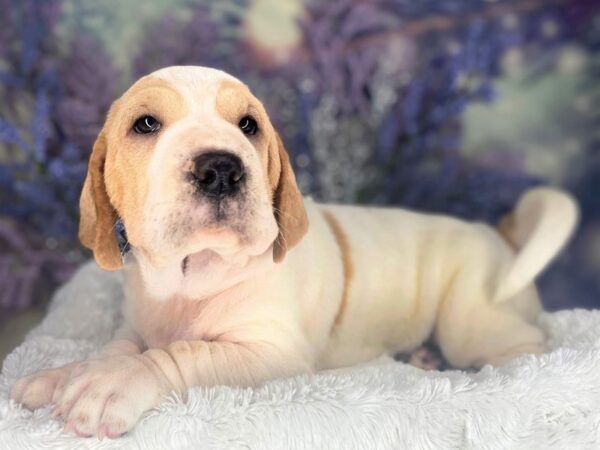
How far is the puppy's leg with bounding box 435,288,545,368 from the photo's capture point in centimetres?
255

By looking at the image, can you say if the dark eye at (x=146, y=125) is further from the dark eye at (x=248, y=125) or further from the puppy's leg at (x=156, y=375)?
the puppy's leg at (x=156, y=375)

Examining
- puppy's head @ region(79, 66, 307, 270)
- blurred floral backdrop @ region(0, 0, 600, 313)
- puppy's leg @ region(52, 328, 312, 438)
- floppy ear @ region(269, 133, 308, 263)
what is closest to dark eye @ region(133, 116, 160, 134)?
puppy's head @ region(79, 66, 307, 270)

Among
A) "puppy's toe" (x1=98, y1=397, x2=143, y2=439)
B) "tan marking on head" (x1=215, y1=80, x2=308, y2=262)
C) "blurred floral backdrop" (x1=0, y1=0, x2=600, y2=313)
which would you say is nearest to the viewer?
"puppy's toe" (x1=98, y1=397, x2=143, y2=439)

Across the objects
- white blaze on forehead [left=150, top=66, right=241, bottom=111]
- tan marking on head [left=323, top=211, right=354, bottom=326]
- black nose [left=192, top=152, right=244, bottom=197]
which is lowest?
tan marking on head [left=323, top=211, right=354, bottom=326]

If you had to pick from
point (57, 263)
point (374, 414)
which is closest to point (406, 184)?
point (57, 263)

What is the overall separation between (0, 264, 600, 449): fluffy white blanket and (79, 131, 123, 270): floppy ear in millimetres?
386

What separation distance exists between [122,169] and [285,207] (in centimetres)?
44

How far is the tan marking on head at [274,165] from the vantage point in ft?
6.56

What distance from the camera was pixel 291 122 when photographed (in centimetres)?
385

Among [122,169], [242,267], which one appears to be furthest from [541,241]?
[122,169]

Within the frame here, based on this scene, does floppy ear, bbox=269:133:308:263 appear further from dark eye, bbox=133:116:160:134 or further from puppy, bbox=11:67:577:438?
dark eye, bbox=133:116:160:134

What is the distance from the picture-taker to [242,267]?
2.09 meters

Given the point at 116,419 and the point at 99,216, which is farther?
the point at 99,216

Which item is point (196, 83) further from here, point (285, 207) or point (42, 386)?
point (42, 386)
